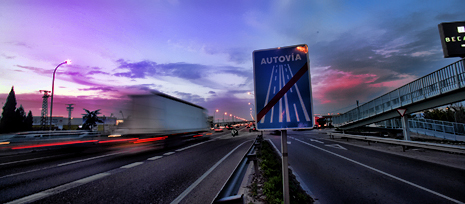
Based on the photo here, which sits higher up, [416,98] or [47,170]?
[416,98]

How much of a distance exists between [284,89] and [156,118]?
1522cm

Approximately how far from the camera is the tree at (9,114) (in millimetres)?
46156

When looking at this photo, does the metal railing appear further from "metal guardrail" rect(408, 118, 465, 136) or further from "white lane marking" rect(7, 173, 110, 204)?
"white lane marking" rect(7, 173, 110, 204)

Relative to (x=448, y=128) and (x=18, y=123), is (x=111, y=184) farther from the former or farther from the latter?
(x=18, y=123)

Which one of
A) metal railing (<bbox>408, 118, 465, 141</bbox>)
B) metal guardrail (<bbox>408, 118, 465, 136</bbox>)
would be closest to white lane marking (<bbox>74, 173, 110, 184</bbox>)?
metal railing (<bbox>408, 118, 465, 141</bbox>)

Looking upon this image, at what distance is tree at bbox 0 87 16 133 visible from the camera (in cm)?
4616

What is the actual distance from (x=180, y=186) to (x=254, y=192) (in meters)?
2.32

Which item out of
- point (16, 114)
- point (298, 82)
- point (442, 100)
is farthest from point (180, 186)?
point (16, 114)

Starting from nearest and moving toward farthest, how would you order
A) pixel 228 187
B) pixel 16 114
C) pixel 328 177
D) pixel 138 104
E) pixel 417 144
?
1. pixel 228 187
2. pixel 328 177
3. pixel 417 144
4. pixel 138 104
5. pixel 16 114

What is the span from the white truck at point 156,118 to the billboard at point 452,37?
21889 millimetres

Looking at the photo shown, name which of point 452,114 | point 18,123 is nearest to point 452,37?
point 452,114

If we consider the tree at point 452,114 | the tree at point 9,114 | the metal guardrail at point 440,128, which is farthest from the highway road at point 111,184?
the tree at point 9,114

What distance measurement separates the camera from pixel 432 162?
8.60 m

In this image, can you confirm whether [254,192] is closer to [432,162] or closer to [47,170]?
[47,170]
